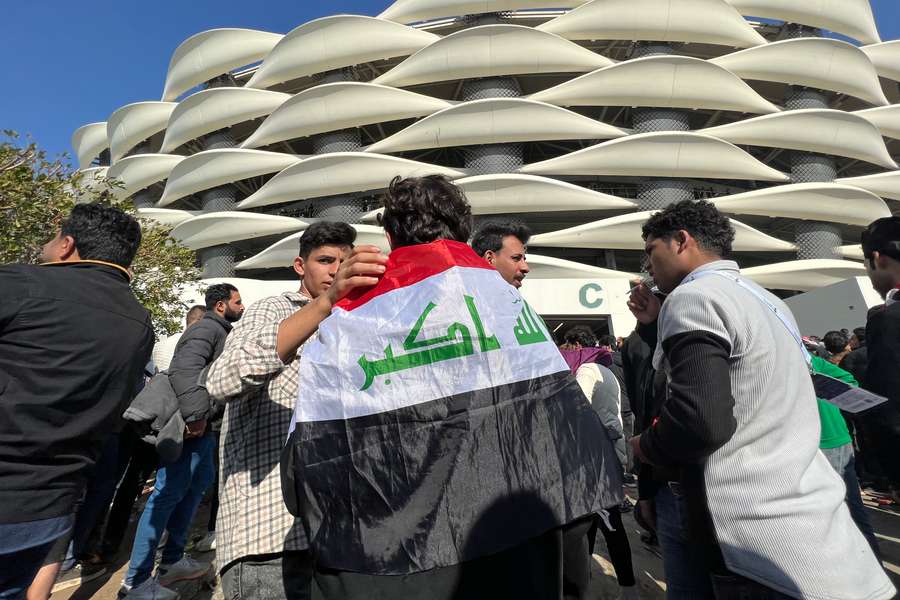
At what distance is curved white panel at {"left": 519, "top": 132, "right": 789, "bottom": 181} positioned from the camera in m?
17.9

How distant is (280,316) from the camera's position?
1536mm

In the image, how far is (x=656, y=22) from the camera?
19.6m

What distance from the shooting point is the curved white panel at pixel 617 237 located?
1783 cm

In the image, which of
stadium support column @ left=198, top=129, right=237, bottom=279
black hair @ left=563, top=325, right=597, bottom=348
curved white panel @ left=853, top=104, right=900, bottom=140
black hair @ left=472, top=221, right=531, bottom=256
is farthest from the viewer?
curved white panel @ left=853, top=104, right=900, bottom=140

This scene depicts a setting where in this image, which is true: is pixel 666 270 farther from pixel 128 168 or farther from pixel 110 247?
pixel 128 168

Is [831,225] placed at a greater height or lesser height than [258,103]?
lesser

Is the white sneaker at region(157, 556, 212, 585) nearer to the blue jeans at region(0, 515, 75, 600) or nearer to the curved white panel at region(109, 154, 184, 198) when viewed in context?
the blue jeans at region(0, 515, 75, 600)

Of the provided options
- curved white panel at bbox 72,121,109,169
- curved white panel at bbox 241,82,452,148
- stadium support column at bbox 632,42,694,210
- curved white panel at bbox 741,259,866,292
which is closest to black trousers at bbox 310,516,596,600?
stadium support column at bbox 632,42,694,210

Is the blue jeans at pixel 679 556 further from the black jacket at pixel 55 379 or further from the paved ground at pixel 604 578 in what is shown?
the black jacket at pixel 55 379

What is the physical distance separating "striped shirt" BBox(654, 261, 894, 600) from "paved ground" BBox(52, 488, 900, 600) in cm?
187

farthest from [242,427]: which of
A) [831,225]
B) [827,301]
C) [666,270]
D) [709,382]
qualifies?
[831,225]

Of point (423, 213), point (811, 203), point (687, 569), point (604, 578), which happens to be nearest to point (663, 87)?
point (811, 203)

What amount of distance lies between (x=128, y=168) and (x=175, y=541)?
25.2 m

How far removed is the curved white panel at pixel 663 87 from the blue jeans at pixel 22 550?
20490 mm
